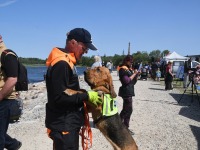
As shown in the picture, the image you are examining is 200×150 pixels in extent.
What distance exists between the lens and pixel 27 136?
708cm

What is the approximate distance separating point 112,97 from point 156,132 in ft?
13.6

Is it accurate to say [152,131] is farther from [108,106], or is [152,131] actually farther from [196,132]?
[108,106]

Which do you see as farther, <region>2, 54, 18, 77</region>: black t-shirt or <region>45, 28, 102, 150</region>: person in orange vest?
<region>2, 54, 18, 77</region>: black t-shirt

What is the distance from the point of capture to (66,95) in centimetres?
313

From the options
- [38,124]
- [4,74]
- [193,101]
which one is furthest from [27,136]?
[193,101]

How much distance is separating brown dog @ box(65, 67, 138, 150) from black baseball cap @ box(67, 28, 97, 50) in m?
0.76

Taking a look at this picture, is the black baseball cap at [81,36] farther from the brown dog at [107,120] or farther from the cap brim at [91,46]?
the brown dog at [107,120]

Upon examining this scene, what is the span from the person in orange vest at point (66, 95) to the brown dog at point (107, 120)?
1.75ft

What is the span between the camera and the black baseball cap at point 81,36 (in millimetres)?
3363

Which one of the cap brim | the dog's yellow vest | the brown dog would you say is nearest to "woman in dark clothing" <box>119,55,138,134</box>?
the brown dog

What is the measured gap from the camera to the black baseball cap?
11.0 feet

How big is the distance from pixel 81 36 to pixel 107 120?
4.03ft

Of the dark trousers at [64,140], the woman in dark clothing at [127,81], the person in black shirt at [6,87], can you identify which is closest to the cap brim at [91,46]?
the dark trousers at [64,140]

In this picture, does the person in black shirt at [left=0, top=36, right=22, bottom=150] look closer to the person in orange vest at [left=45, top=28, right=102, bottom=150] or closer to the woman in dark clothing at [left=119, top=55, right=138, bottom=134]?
the person in orange vest at [left=45, top=28, right=102, bottom=150]
